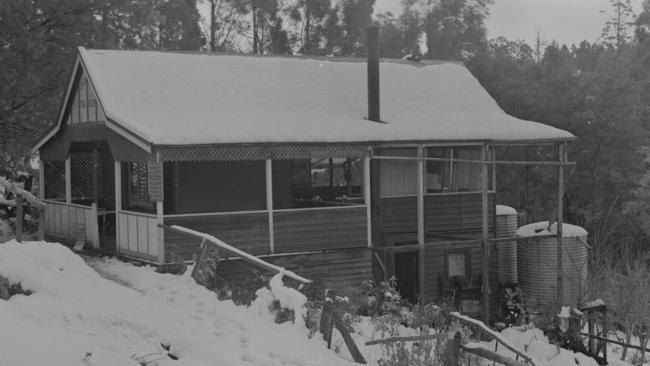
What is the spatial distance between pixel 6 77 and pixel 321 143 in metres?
11.7

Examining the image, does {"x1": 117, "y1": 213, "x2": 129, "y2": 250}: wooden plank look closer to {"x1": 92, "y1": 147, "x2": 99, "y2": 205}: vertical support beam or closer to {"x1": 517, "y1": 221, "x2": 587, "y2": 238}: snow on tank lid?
{"x1": 92, "y1": 147, "x2": 99, "y2": 205}: vertical support beam

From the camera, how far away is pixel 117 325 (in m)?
10.7

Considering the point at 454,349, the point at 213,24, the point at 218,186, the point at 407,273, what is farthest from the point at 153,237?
the point at 213,24

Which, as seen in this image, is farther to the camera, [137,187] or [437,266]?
[437,266]

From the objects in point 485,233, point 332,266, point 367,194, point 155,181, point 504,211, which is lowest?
point 332,266

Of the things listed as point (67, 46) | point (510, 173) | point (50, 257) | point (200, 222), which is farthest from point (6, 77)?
point (510, 173)

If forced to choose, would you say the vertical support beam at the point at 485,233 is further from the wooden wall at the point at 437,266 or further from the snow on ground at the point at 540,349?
the wooden wall at the point at 437,266

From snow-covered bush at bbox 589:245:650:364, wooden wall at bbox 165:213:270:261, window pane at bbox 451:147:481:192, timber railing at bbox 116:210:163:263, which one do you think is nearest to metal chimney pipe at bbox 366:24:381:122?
window pane at bbox 451:147:481:192

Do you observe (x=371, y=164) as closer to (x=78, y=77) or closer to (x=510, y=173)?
(x=78, y=77)

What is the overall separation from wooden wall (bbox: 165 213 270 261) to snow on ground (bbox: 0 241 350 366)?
3.09m

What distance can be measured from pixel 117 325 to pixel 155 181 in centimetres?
641

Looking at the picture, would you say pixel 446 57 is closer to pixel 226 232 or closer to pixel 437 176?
pixel 437 176

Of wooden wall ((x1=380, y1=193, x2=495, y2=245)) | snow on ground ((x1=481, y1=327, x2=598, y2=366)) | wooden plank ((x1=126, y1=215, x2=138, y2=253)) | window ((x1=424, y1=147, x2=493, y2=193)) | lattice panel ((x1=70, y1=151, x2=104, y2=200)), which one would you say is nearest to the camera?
wooden plank ((x1=126, y1=215, x2=138, y2=253))

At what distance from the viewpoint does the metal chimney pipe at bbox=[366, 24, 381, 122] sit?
21.4 metres
